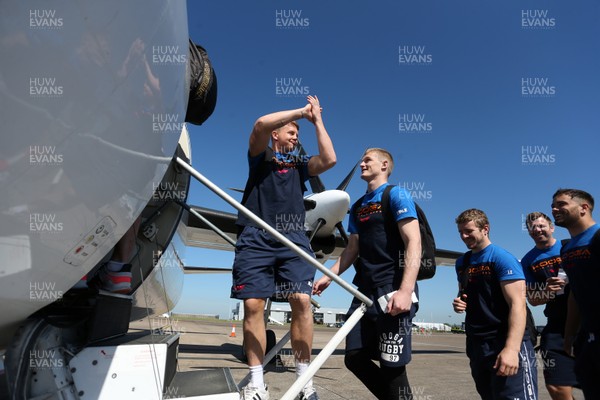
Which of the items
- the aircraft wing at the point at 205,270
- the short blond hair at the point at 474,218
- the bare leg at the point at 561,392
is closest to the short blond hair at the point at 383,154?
the short blond hair at the point at 474,218

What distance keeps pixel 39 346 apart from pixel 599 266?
3.15 m

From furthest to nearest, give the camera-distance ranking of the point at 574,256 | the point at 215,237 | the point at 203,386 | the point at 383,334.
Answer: the point at 215,237 → the point at 574,256 → the point at 383,334 → the point at 203,386

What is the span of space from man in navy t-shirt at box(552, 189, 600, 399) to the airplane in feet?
6.82

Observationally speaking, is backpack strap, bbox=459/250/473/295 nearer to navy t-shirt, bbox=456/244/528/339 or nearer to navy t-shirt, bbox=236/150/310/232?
navy t-shirt, bbox=456/244/528/339

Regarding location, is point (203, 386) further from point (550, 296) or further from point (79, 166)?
point (550, 296)

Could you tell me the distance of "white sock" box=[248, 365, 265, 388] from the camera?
2.19m

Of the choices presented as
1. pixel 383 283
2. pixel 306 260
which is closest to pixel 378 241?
pixel 383 283

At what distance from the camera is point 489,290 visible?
9.39 feet

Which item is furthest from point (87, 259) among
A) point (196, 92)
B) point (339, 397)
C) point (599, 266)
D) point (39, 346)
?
point (339, 397)

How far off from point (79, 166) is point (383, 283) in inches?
74.2

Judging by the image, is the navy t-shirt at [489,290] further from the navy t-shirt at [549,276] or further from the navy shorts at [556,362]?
the navy t-shirt at [549,276]

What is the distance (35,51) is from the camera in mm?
1248

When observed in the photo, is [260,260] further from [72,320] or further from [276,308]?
[276,308]

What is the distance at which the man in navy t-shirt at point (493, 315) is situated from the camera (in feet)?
8.21
